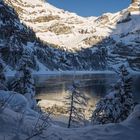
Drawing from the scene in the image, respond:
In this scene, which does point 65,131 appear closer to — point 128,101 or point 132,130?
point 132,130

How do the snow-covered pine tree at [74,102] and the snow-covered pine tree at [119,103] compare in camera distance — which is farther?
the snow-covered pine tree at [74,102]

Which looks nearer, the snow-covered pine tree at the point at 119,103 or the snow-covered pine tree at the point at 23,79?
the snow-covered pine tree at the point at 119,103

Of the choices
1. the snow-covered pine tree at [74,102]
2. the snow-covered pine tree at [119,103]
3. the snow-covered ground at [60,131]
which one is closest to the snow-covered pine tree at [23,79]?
the snow-covered pine tree at [74,102]

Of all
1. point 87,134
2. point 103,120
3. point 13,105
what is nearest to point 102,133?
point 87,134

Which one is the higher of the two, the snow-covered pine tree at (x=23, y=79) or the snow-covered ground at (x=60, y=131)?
the snow-covered pine tree at (x=23, y=79)

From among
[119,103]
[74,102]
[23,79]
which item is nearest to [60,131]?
[119,103]

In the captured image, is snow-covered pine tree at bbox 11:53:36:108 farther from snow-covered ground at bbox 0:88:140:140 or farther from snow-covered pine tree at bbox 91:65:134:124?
snow-covered ground at bbox 0:88:140:140

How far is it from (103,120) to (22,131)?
25566 mm

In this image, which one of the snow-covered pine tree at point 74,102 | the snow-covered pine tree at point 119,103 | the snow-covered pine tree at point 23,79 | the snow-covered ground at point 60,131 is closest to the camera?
the snow-covered ground at point 60,131

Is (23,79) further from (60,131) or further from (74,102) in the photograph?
(60,131)

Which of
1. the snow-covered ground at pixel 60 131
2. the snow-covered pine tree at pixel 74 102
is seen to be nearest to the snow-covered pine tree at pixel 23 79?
the snow-covered pine tree at pixel 74 102

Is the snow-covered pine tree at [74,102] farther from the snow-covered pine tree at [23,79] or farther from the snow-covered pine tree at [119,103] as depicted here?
the snow-covered pine tree at [119,103]

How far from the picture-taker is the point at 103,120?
35.4 metres

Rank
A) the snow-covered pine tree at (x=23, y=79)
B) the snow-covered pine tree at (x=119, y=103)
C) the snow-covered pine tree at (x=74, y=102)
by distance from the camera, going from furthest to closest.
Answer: the snow-covered pine tree at (x=23, y=79) → the snow-covered pine tree at (x=74, y=102) → the snow-covered pine tree at (x=119, y=103)
